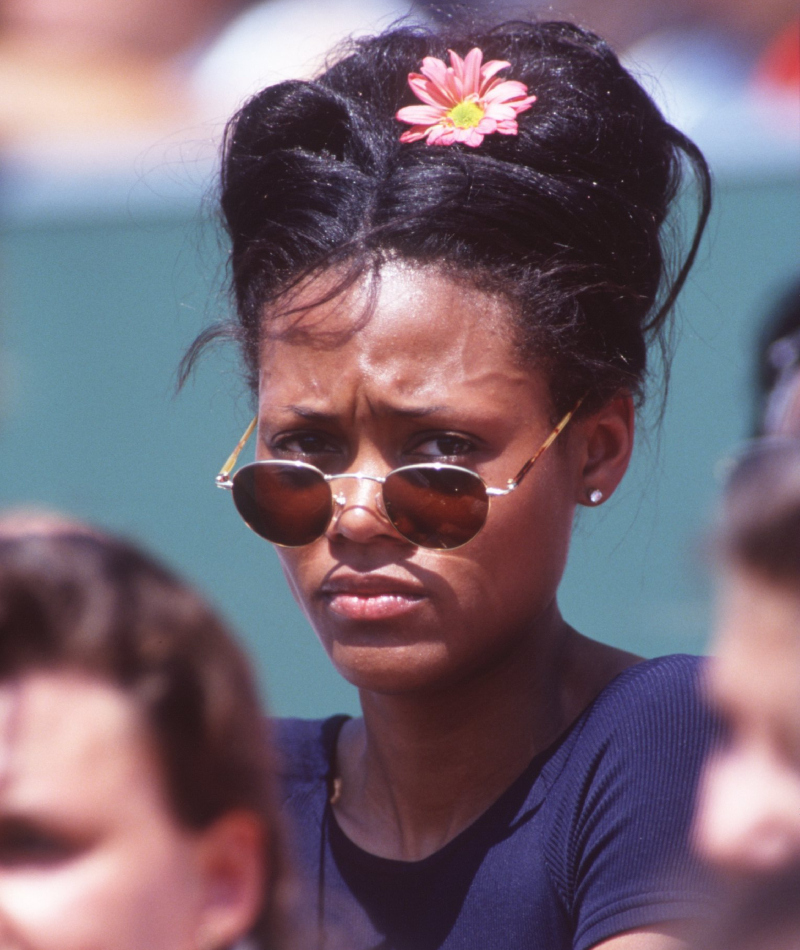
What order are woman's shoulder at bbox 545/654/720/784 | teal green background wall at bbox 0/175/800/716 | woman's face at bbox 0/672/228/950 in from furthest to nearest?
teal green background wall at bbox 0/175/800/716 → woman's shoulder at bbox 545/654/720/784 → woman's face at bbox 0/672/228/950

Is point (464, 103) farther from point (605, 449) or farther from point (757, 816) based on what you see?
point (757, 816)

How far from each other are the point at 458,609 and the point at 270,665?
232 centimetres

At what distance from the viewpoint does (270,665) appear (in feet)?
12.6

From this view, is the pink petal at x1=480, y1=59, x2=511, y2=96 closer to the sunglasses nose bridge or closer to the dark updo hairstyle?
the dark updo hairstyle

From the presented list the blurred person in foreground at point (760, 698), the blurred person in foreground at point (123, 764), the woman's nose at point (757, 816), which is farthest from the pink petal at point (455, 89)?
the woman's nose at point (757, 816)

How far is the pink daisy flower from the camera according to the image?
5.60 ft

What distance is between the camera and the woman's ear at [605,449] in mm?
→ 1718

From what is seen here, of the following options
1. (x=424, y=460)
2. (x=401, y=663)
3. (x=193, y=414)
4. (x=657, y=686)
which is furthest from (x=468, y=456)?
(x=193, y=414)

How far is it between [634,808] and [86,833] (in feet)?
2.40

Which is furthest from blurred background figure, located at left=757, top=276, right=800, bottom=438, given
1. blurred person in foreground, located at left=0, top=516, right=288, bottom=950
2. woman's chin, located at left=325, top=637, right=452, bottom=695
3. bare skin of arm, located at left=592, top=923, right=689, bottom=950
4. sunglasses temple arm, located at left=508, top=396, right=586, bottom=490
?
blurred person in foreground, located at left=0, top=516, right=288, bottom=950

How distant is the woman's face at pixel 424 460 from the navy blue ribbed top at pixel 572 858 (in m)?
0.17

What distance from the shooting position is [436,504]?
155cm

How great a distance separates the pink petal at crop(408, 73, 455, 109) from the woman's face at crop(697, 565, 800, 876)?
42.4 inches

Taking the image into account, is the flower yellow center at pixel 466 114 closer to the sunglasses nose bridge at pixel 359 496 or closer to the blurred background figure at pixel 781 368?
the sunglasses nose bridge at pixel 359 496
